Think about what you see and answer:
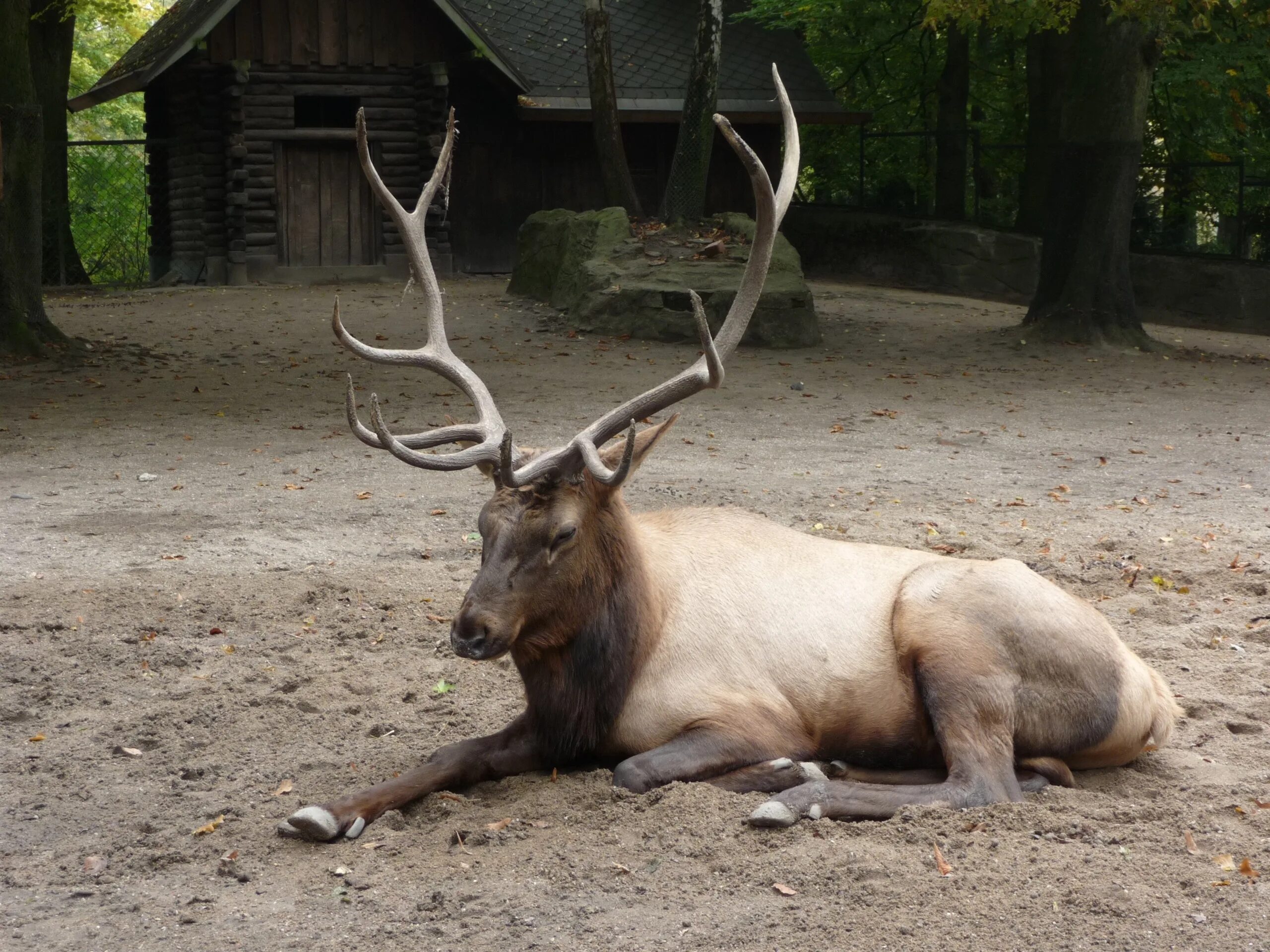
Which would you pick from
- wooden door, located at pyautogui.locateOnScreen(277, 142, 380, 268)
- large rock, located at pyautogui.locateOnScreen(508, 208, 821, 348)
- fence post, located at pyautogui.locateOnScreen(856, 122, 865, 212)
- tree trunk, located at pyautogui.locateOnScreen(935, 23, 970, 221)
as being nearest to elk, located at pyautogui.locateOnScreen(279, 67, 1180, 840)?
large rock, located at pyautogui.locateOnScreen(508, 208, 821, 348)

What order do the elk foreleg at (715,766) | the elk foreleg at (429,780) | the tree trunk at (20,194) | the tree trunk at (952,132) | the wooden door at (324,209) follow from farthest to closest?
the tree trunk at (952,132)
the wooden door at (324,209)
the tree trunk at (20,194)
the elk foreleg at (715,766)
the elk foreleg at (429,780)

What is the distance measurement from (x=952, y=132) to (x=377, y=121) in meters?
9.23

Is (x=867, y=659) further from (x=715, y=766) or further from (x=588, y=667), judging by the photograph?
(x=588, y=667)

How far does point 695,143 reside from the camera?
1877 centimetres

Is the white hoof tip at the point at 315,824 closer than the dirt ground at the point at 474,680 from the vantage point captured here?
No

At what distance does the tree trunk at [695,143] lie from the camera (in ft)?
60.4

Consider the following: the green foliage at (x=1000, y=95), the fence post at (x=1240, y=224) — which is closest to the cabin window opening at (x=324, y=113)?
the green foliage at (x=1000, y=95)

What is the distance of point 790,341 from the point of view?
53.4 ft

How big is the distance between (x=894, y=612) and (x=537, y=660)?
3.96 feet

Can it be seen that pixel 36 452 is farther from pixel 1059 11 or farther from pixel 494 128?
pixel 494 128

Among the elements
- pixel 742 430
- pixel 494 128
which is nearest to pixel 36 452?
pixel 742 430

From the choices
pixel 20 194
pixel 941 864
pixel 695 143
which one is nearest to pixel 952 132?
pixel 695 143

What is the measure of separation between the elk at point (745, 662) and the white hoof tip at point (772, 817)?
0.10 meters

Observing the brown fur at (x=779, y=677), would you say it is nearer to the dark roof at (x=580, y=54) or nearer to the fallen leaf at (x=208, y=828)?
the fallen leaf at (x=208, y=828)
